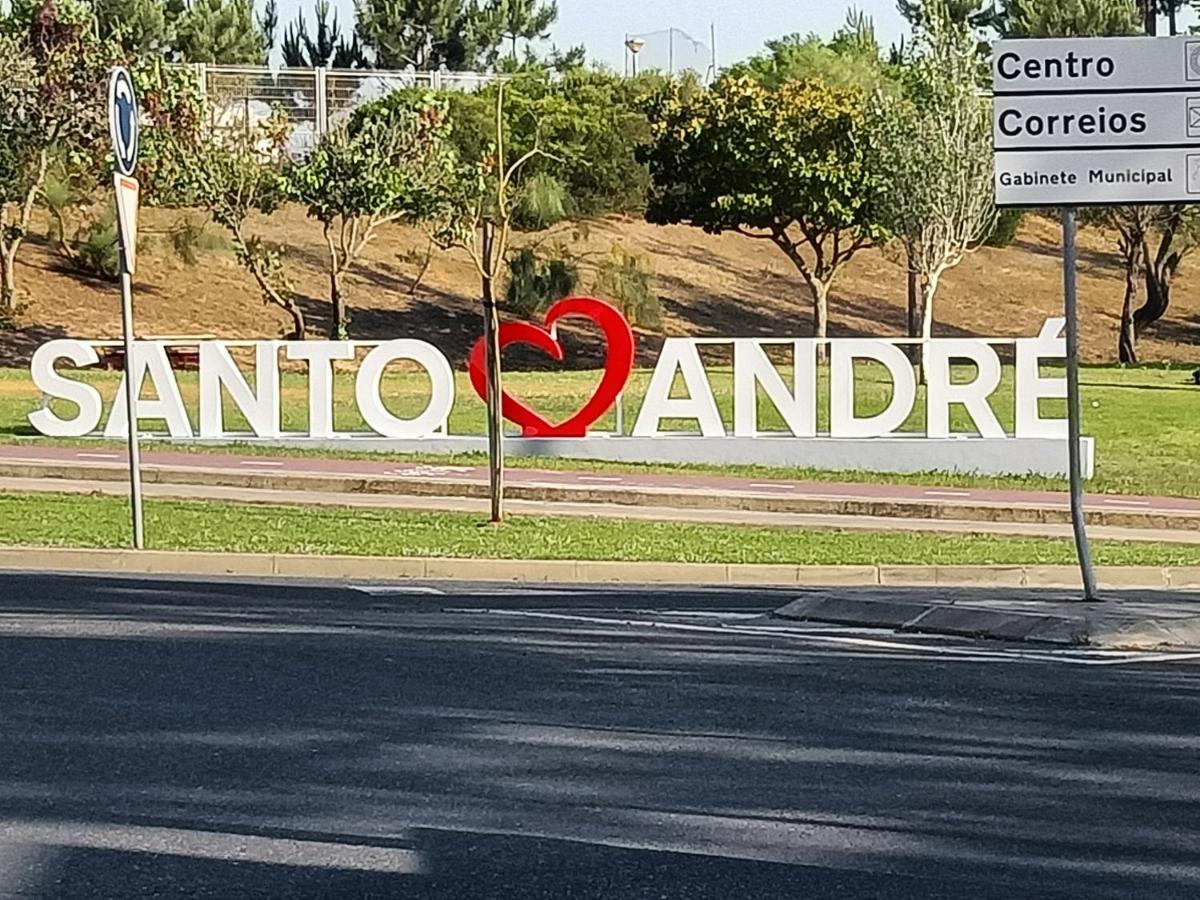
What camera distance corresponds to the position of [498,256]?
893 inches

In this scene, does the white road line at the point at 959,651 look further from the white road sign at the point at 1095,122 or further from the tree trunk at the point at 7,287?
the tree trunk at the point at 7,287

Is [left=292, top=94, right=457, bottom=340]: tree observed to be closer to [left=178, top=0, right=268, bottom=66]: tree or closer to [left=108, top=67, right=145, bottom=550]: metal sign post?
[left=178, top=0, right=268, bottom=66]: tree

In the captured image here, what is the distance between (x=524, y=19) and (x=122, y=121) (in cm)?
5062

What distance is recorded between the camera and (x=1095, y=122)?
39.3ft

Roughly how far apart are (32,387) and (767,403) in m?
12.6

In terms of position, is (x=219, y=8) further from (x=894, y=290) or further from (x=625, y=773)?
(x=625, y=773)

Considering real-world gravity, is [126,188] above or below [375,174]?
below

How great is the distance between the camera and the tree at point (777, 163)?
46531mm

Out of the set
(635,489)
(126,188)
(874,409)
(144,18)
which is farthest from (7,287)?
(126,188)

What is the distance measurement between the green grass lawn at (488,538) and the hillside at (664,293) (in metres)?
25.9

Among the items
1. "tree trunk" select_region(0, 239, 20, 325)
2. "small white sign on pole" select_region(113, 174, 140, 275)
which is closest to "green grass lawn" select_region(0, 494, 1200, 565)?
"small white sign on pole" select_region(113, 174, 140, 275)

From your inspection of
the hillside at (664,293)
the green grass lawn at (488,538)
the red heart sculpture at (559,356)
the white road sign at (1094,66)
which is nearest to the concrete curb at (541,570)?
the green grass lawn at (488,538)

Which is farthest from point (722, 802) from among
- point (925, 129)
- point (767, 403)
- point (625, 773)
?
point (925, 129)

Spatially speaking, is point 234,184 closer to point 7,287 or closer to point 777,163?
point 7,287
